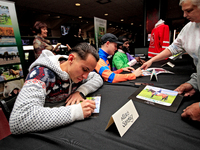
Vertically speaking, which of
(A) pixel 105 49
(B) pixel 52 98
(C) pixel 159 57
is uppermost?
(A) pixel 105 49

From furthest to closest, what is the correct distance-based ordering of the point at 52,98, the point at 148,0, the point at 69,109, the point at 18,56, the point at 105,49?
the point at 148,0 < the point at 18,56 < the point at 105,49 < the point at 52,98 < the point at 69,109

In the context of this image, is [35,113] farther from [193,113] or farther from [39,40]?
[39,40]

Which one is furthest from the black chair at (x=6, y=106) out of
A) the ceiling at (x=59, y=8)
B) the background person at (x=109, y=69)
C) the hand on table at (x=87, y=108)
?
the ceiling at (x=59, y=8)

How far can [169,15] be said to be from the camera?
7.45 m

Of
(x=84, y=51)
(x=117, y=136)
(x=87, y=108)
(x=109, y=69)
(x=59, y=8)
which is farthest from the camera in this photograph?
(x=59, y=8)

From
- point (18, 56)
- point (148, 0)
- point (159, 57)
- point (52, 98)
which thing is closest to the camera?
point (52, 98)

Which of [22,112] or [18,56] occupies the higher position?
[18,56]

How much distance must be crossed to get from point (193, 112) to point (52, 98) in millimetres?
809

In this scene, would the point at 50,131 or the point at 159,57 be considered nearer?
the point at 50,131

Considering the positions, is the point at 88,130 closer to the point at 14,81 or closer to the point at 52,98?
the point at 52,98

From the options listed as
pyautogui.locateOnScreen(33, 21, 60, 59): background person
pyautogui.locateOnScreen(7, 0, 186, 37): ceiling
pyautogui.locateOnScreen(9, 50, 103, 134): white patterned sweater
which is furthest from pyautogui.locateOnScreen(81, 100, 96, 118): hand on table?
pyautogui.locateOnScreen(7, 0, 186, 37): ceiling

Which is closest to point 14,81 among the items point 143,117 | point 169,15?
point 143,117

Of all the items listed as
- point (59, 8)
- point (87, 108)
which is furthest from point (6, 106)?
point (59, 8)

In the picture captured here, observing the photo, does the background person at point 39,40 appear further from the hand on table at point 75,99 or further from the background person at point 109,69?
the hand on table at point 75,99
